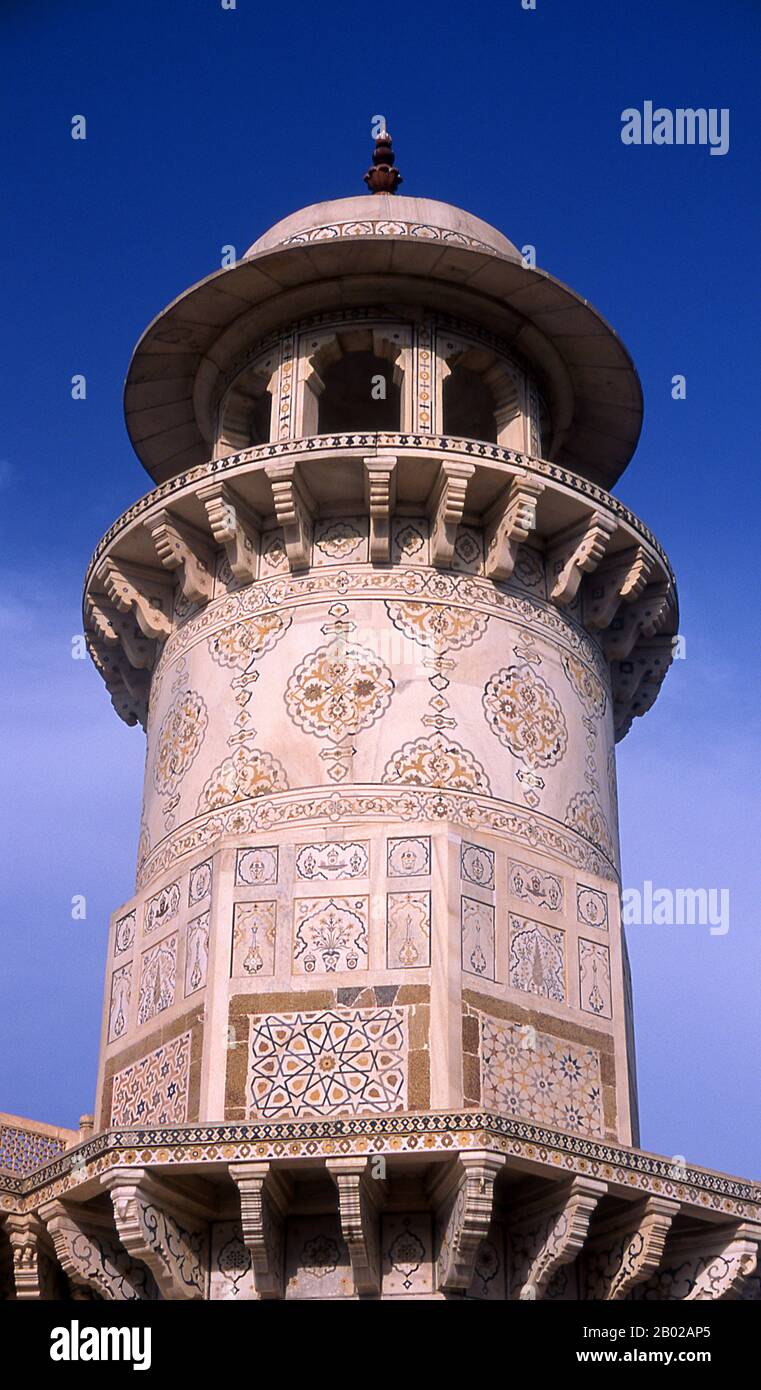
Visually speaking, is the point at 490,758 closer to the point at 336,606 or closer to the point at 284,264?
the point at 336,606

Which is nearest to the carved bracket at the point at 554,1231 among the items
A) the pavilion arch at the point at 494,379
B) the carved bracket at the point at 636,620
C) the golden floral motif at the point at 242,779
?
the golden floral motif at the point at 242,779

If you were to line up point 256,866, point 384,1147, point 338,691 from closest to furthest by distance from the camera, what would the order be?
point 384,1147 → point 256,866 → point 338,691

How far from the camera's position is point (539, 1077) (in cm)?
1488

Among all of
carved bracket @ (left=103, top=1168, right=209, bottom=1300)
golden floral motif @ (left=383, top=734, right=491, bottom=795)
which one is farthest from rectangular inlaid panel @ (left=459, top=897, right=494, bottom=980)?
carved bracket @ (left=103, top=1168, right=209, bottom=1300)

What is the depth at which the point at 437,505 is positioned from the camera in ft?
55.9

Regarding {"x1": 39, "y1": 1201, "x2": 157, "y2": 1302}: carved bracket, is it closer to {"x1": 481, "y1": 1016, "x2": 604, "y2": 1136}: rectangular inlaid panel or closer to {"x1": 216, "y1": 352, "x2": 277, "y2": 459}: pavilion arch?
{"x1": 481, "y1": 1016, "x2": 604, "y2": 1136}: rectangular inlaid panel

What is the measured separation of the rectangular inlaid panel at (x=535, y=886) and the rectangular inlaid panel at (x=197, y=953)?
229 cm

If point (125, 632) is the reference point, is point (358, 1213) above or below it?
below

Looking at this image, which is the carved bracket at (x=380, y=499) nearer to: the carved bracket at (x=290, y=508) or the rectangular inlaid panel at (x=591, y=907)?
the carved bracket at (x=290, y=508)

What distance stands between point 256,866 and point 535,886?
6.92ft

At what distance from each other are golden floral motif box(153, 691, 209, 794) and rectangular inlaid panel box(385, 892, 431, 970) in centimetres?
255

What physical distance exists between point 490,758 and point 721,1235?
3.95 m

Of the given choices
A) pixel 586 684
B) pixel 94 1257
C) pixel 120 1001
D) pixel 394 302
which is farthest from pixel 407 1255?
pixel 394 302

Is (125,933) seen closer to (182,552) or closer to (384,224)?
(182,552)
